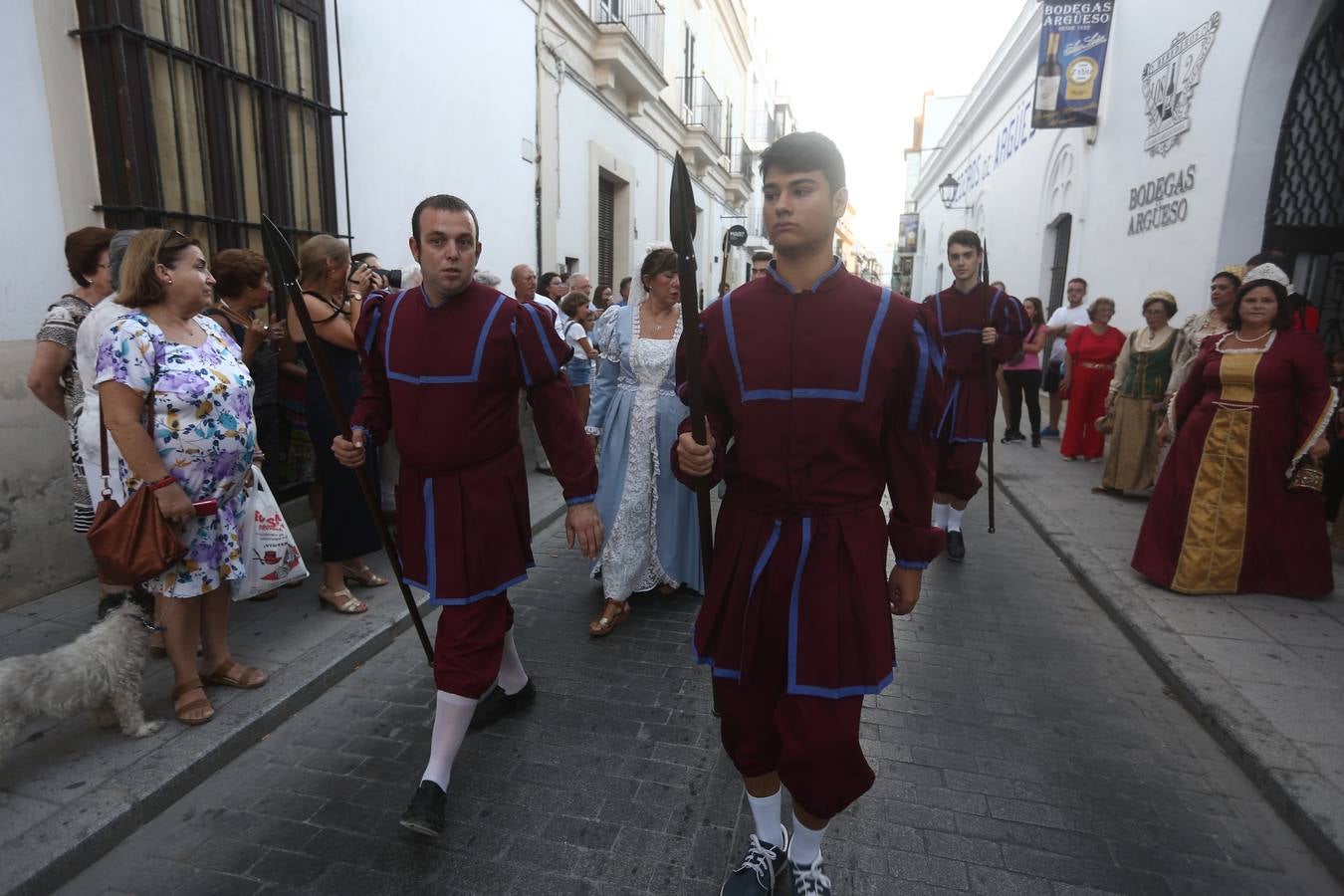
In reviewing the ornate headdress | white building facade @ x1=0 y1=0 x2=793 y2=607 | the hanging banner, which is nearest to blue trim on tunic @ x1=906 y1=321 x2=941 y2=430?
white building facade @ x1=0 y1=0 x2=793 y2=607

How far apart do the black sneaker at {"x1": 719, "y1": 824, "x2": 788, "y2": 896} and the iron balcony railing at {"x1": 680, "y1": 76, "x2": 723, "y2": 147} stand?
1742 cm

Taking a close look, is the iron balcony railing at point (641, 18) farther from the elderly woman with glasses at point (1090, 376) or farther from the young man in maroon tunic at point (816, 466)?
the young man in maroon tunic at point (816, 466)

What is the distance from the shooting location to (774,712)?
2.14 metres

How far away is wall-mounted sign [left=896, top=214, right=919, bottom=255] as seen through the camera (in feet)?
121

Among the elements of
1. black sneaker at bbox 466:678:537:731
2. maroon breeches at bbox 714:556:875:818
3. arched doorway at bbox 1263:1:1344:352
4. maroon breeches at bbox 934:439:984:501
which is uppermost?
arched doorway at bbox 1263:1:1344:352

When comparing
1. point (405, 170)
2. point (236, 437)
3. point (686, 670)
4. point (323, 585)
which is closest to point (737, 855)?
point (686, 670)

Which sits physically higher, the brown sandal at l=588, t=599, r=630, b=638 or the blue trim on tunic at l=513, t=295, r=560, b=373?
the blue trim on tunic at l=513, t=295, r=560, b=373

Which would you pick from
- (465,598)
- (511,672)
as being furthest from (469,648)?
(511,672)

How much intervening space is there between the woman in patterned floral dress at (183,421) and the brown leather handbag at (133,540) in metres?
0.05

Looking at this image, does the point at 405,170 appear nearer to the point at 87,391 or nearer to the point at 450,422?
Answer: the point at 87,391

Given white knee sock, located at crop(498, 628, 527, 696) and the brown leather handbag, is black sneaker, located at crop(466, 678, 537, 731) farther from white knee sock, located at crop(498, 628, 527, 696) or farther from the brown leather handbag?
the brown leather handbag

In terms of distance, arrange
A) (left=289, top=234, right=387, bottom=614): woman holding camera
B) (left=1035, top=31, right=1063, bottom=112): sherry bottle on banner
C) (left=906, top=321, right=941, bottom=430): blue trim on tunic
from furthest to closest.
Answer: (left=1035, top=31, right=1063, bottom=112): sherry bottle on banner → (left=289, top=234, right=387, bottom=614): woman holding camera → (left=906, top=321, right=941, bottom=430): blue trim on tunic

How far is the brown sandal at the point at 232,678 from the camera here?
11.1 feet

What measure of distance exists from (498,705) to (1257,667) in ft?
11.9
